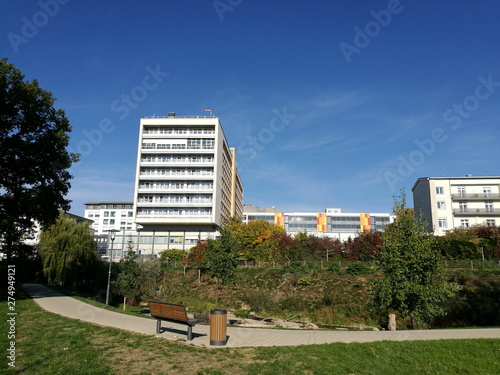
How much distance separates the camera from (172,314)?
10.3 metres

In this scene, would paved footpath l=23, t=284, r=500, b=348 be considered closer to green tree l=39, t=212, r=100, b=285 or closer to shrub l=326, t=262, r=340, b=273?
shrub l=326, t=262, r=340, b=273

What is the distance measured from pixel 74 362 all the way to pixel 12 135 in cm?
1582

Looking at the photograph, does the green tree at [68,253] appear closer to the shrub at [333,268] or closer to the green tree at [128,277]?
the green tree at [128,277]

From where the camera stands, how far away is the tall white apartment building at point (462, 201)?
5309 cm

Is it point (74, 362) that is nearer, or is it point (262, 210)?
point (74, 362)

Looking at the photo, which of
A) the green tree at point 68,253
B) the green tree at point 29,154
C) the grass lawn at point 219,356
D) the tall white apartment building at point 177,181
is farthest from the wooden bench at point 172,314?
the tall white apartment building at point 177,181

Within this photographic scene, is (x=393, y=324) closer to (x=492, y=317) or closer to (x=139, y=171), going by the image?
(x=492, y=317)

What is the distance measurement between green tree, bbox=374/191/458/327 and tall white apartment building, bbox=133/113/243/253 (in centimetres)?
4766

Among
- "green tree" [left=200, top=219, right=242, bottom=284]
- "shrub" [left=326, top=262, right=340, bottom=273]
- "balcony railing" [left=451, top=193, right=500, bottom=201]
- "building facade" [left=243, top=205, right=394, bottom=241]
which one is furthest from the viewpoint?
"building facade" [left=243, top=205, right=394, bottom=241]

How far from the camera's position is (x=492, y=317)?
1959cm

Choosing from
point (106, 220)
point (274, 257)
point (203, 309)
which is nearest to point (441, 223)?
point (274, 257)

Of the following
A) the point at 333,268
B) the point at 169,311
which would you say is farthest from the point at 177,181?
the point at 169,311

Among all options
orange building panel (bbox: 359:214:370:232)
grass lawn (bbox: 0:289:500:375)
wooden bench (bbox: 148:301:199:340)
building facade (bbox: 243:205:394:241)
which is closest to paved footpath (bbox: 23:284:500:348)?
wooden bench (bbox: 148:301:199:340)

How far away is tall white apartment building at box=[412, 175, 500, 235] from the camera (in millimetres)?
53094
